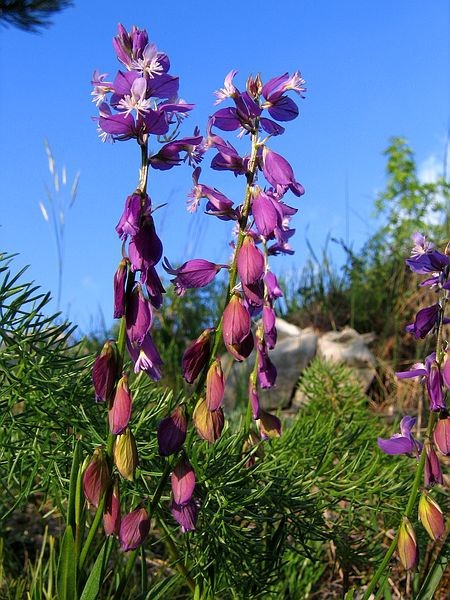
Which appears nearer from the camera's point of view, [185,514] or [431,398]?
[185,514]

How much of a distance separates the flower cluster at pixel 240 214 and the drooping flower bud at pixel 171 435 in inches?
1.2

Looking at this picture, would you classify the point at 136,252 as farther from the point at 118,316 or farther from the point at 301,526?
the point at 301,526

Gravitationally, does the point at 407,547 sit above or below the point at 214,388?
below

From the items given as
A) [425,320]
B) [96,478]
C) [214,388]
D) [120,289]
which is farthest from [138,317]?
[425,320]

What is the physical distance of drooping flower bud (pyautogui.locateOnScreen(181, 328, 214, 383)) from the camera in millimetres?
1312

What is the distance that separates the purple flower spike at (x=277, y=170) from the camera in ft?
4.40

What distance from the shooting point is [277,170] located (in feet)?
4.40

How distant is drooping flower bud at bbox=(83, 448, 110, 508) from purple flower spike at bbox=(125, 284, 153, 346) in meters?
0.21

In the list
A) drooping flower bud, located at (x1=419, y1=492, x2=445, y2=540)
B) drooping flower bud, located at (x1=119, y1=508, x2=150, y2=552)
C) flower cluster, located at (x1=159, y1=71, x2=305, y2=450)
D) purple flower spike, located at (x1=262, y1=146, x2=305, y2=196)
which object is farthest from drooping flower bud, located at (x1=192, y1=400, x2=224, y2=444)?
drooping flower bud, located at (x1=419, y1=492, x2=445, y2=540)

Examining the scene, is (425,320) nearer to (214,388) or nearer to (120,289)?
(214,388)

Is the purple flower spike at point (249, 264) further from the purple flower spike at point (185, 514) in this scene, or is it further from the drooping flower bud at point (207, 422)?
the purple flower spike at point (185, 514)

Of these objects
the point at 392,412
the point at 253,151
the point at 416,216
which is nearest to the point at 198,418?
the point at 253,151

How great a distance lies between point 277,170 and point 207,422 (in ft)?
1.46

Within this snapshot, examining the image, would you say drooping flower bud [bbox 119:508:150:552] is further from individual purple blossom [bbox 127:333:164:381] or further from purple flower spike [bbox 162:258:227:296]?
purple flower spike [bbox 162:258:227:296]
